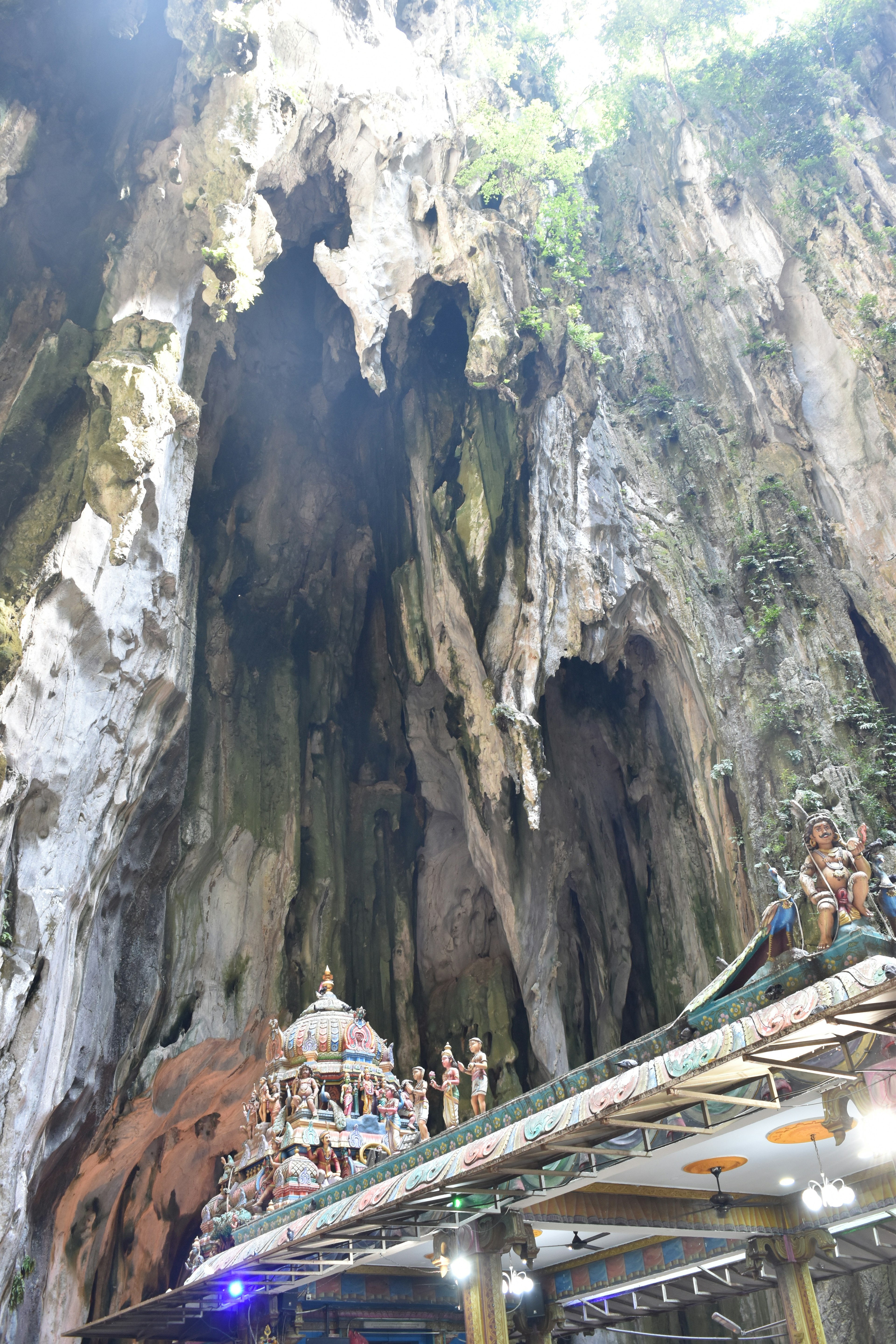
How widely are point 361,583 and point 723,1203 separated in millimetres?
12886

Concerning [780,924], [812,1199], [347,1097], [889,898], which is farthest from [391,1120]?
[889,898]

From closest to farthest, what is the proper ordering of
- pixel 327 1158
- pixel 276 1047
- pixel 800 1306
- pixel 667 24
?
pixel 800 1306 < pixel 327 1158 < pixel 276 1047 < pixel 667 24

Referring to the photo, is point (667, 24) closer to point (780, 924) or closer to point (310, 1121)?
point (780, 924)

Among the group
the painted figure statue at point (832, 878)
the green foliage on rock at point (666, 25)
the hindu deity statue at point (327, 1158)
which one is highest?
the green foliage on rock at point (666, 25)

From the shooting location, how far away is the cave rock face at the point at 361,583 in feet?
33.4

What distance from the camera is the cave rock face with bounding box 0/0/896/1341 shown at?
10.2 metres

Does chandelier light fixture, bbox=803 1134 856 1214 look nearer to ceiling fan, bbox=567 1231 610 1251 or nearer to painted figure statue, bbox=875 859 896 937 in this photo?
painted figure statue, bbox=875 859 896 937

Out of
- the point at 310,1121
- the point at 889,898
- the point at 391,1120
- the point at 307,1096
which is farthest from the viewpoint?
the point at 391,1120

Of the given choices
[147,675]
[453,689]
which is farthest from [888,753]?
[147,675]

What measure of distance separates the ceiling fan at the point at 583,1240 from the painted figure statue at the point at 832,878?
3.27 meters

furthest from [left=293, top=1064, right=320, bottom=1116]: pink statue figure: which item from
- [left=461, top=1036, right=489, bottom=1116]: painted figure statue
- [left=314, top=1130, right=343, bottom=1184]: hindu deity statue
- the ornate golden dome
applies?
[left=461, top=1036, right=489, bottom=1116]: painted figure statue

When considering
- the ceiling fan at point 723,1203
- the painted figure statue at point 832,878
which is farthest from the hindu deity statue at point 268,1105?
→ the painted figure statue at point 832,878

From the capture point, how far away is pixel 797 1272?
21.1 ft

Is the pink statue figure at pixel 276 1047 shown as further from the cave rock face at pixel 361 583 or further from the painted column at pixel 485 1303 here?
the painted column at pixel 485 1303
